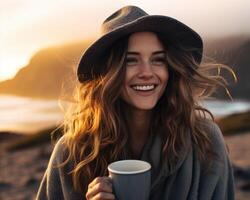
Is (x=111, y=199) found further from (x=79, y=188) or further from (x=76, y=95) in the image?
(x=76, y=95)

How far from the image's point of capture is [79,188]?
2.75 meters

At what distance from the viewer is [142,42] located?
2533 mm

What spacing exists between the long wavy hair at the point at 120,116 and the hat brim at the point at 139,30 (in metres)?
0.03

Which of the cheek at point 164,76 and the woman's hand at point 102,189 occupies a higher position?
the cheek at point 164,76

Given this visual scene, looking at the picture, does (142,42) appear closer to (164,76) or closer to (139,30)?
(139,30)

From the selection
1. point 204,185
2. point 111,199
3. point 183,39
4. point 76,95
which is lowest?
point 204,185

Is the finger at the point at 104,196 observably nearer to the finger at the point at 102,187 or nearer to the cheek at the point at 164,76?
the finger at the point at 102,187

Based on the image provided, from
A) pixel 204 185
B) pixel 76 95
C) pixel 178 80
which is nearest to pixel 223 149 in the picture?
pixel 204 185

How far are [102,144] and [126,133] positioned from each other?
13 centimetres

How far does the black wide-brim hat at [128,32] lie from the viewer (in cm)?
249

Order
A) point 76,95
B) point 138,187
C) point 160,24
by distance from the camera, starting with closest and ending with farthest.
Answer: point 138,187 → point 160,24 → point 76,95

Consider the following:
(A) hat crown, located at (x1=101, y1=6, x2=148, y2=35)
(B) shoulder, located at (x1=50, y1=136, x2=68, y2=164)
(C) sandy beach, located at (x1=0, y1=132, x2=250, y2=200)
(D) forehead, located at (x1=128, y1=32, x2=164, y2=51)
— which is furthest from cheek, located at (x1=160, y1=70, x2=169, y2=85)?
(C) sandy beach, located at (x1=0, y1=132, x2=250, y2=200)

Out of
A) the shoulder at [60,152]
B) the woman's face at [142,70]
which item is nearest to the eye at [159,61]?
the woman's face at [142,70]

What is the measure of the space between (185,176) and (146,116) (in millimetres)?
349
